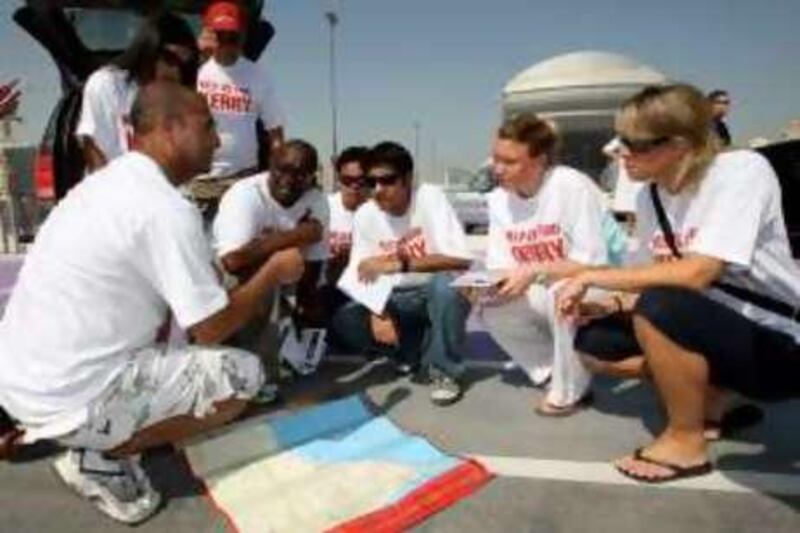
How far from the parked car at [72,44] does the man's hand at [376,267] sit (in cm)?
147

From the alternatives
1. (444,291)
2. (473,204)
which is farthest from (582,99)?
A: (444,291)

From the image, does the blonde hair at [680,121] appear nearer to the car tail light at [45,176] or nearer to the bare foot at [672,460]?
the bare foot at [672,460]

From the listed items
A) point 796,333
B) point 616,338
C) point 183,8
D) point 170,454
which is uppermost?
point 183,8

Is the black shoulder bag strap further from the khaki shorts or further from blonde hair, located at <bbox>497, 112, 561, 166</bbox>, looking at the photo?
the khaki shorts

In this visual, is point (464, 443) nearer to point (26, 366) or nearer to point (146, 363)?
point (146, 363)

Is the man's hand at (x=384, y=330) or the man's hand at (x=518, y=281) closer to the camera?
the man's hand at (x=518, y=281)

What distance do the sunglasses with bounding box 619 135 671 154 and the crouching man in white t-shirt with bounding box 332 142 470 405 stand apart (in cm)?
137

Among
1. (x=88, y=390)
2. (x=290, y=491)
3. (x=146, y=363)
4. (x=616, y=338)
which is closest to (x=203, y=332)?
(x=146, y=363)

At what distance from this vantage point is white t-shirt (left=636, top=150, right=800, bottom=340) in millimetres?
2904

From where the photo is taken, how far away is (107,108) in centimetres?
437

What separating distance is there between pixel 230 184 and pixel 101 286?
1974 millimetres

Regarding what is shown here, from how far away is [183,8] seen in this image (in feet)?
17.7

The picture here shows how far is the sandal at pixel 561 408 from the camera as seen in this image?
13.0ft


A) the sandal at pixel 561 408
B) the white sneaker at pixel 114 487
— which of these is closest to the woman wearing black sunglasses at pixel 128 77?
the white sneaker at pixel 114 487
